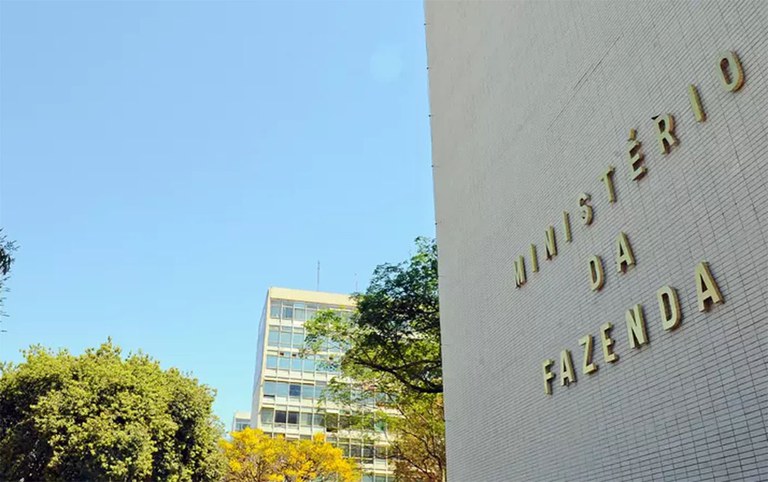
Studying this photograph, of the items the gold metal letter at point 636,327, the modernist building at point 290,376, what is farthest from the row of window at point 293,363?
the gold metal letter at point 636,327

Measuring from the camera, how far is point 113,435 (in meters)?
13.3

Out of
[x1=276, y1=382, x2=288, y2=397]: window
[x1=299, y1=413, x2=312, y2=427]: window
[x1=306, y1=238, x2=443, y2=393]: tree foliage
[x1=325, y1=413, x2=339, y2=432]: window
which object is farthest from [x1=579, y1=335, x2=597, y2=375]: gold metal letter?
[x1=276, y1=382, x2=288, y2=397]: window

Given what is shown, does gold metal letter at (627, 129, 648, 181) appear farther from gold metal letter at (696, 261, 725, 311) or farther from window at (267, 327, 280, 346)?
window at (267, 327, 280, 346)

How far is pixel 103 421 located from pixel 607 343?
→ 38.8 ft

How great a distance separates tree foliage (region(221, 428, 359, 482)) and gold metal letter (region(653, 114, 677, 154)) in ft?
59.5

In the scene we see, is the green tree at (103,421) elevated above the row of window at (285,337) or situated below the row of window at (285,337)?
below

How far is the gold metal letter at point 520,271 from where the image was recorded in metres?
7.23

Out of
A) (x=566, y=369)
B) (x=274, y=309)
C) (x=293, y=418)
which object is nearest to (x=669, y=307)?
(x=566, y=369)

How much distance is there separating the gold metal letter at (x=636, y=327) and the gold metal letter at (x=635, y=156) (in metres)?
1.17

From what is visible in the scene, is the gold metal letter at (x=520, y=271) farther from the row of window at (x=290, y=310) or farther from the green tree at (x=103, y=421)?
the row of window at (x=290, y=310)

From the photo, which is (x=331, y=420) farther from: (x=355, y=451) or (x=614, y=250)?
(x=614, y=250)

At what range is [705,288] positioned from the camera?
14.7ft

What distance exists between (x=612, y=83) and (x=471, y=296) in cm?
367

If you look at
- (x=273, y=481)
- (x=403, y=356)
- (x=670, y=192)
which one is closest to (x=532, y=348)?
(x=670, y=192)
